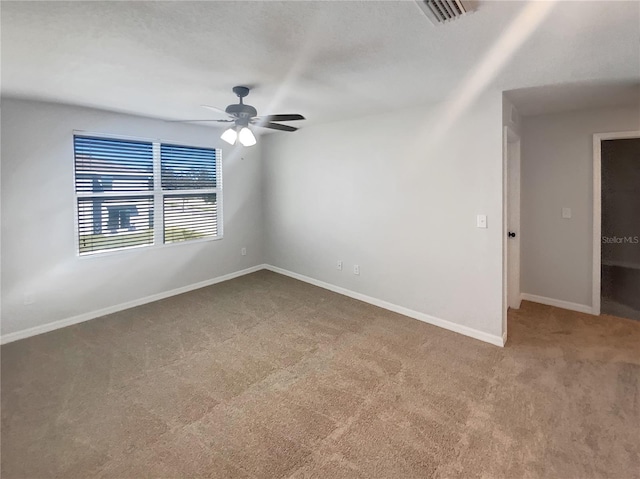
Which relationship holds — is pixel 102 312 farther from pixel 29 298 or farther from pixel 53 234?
pixel 53 234

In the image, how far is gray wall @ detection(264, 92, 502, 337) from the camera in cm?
310

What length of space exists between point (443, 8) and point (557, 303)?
3921 millimetres

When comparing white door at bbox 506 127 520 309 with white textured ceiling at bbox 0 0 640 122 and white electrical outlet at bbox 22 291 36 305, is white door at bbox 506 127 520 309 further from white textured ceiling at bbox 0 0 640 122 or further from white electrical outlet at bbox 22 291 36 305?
white electrical outlet at bbox 22 291 36 305

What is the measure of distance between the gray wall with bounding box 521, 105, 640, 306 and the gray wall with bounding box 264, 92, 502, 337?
1.42 metres

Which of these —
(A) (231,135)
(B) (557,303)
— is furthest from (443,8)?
(B) (557,303)

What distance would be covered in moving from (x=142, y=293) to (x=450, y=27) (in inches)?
173

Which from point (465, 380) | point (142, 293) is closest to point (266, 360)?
point (465, 380)

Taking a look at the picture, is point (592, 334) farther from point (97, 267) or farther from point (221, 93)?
point (97, 267)

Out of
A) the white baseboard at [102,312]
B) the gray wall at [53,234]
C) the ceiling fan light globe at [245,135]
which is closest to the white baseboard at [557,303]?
the ceiling fan light globe at [245,135]

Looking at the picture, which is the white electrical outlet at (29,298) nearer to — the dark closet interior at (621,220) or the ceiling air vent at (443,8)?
the ceiling air vent at (443,8)

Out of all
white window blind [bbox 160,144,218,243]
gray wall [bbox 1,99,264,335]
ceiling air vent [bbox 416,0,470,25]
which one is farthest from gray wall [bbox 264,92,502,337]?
gray wall [bbox 1,99,264,335]

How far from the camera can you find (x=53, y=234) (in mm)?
3465

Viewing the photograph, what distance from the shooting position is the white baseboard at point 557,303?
12.5 ft

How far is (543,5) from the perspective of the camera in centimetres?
156
